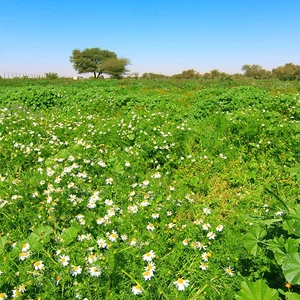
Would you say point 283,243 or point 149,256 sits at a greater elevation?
point 283,243

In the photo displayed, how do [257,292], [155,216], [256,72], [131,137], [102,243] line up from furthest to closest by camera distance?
[256,72]
[131,137]
[155,216]
[102,243]
[257,292]

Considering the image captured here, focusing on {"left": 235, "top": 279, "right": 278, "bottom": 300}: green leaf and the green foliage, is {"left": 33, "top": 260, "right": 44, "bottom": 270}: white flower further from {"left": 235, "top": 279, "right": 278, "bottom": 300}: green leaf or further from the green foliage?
the green foliage

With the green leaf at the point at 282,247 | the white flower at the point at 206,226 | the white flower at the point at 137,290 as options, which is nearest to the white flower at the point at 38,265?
the white flower at the point at 137,290

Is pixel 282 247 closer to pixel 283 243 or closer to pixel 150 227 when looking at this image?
pixel 283 243

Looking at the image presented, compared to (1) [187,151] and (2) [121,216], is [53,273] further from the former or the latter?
(1) [187,151]

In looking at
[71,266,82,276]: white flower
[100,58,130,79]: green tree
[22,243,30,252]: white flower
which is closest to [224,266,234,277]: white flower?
[71,266,82,276]: white flower

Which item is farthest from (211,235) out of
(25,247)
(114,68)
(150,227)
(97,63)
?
(97,63)

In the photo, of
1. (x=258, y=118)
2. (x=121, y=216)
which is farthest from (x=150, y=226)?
(x=258, y=118)

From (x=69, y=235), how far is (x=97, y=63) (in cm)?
6594

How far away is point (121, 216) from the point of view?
2.64 m

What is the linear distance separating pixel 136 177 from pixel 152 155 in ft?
2.57

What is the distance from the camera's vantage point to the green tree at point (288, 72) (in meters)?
42.2

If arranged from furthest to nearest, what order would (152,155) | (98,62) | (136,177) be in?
(98,62) → (152,155) → (136,177)

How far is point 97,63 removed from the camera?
63.6m
